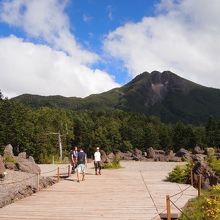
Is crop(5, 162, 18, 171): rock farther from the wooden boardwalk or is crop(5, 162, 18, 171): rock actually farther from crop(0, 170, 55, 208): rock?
the wooden boardwalk

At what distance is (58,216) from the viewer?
46.5ft

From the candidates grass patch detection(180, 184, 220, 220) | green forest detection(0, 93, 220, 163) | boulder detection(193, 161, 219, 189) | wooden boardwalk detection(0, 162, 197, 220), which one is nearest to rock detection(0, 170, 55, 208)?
wooden boardwalk detection(0, 162, 197, 220)

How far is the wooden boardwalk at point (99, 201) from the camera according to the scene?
14.5m

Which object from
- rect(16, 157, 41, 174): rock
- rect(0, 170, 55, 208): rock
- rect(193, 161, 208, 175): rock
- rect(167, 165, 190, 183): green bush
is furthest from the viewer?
rect(16, 157, 41, 174): rock

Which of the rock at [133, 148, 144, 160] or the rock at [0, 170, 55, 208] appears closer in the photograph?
the rock at [0, 170, 55, 208]

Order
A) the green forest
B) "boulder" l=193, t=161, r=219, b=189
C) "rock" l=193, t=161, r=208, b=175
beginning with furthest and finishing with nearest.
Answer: the green forest → "rock" l=193, t=161, r=208, b=175 → "boulder" l=193, t=161, r=219, b=189

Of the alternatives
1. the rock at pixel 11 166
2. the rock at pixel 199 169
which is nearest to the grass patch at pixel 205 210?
the rock at pixel 199 169

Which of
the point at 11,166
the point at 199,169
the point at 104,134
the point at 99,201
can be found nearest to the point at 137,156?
the point at 11,166

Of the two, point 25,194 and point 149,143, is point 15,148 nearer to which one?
point 149,143

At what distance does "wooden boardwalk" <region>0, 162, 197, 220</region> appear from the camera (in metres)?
14.5

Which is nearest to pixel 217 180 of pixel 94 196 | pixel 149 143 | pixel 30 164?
pixel 94 196

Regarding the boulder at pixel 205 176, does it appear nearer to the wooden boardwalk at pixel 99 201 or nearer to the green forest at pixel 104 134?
the wooden boardwalk at pixel 99 201

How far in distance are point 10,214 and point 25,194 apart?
457cm

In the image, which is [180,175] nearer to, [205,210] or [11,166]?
[11,166]
